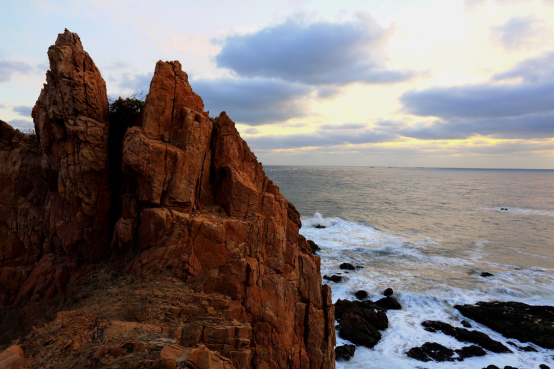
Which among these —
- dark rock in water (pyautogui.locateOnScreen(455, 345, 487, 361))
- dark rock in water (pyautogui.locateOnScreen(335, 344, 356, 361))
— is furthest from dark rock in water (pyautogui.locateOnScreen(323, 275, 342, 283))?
dark rock in water (pyautogui.locateOnScreen(455, 345, 487, 361))

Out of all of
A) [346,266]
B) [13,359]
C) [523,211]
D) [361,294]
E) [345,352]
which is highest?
[13,359]

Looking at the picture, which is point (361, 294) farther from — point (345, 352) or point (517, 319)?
point (517, 319)

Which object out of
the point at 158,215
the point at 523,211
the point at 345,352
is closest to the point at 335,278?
the point at 345,352

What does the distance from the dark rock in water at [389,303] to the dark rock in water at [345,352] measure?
21.9 feet

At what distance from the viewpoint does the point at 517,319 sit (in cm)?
2320

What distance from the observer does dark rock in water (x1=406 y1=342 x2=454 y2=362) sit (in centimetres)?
1942

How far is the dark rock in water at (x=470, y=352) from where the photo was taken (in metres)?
19.8

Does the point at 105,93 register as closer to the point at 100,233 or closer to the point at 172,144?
the point at 172,144

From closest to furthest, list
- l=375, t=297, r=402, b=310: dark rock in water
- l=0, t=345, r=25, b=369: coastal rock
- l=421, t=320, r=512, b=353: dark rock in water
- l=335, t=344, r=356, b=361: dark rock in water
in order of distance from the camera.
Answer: l=0, t=345, r=25, b=369: coastal rock, l=335, t=344, r=356, b=361: dark rock in water, l=421, t=320, r=512, b=353: dark rock in water, l=375, t=297, r=402, b=310: dark rock in water

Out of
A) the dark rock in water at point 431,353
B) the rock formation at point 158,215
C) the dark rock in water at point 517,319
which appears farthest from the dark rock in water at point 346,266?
the rock formation at point 158,215

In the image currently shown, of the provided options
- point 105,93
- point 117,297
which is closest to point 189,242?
point 117,297

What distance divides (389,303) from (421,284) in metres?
6.28

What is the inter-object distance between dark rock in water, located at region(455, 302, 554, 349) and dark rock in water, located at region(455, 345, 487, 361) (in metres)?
3.94

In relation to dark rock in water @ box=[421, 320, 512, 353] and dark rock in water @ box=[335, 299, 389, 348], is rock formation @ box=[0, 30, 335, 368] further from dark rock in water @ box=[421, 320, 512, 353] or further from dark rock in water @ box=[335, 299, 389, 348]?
dark rock in water @ box=[421, 320, 512, 353]
